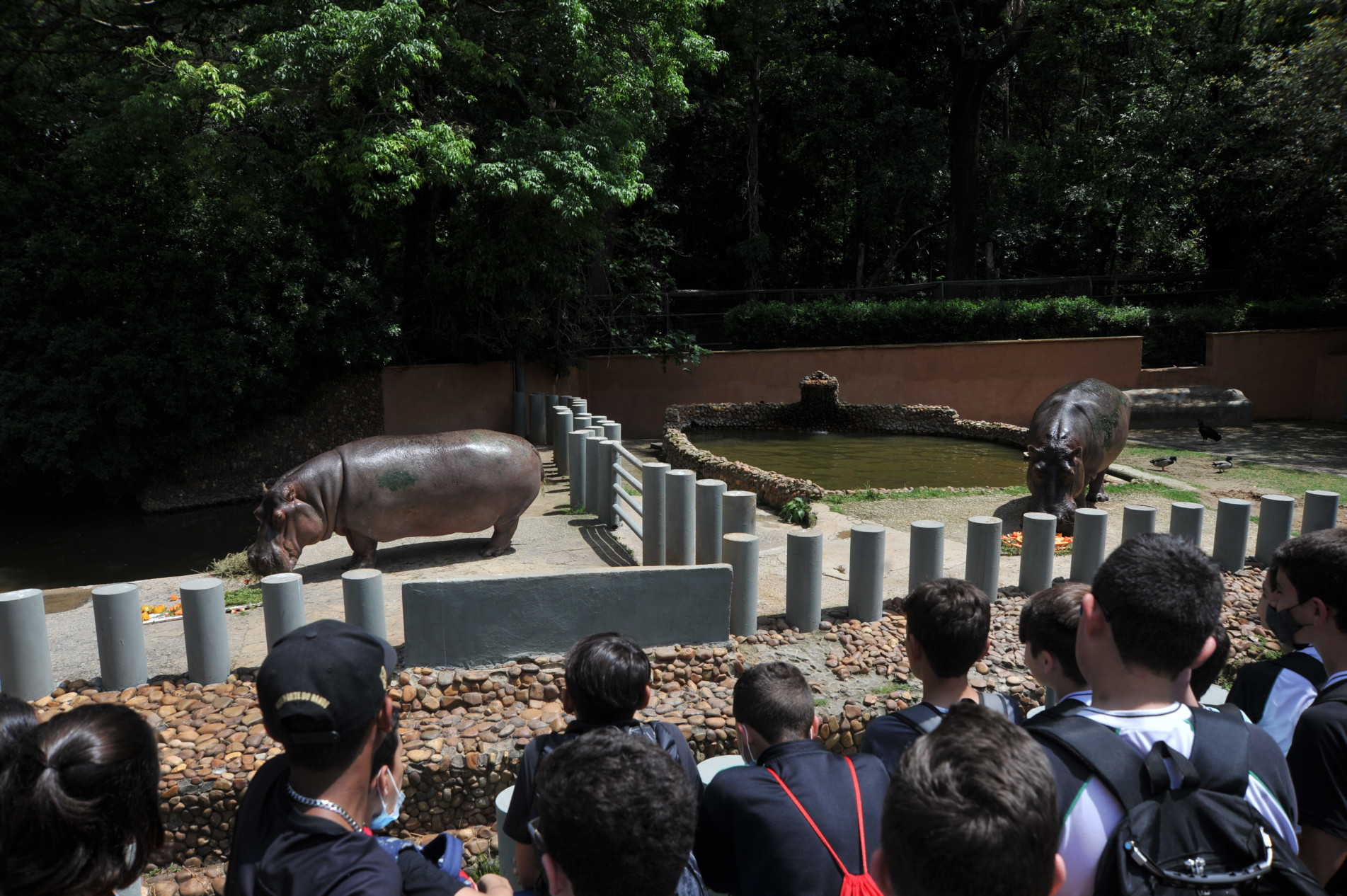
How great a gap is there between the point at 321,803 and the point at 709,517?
4887 millimetres

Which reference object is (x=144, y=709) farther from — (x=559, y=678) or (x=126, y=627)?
(x=559, y=678)

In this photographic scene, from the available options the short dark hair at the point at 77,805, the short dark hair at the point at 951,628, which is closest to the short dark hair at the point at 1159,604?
the short dark hair at the point at 951,628

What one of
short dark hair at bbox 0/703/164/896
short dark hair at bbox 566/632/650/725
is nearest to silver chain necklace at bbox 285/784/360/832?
short dark hair at bbox 0/703/164/896

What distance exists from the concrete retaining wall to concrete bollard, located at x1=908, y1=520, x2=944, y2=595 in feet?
4.38

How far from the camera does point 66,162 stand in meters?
13.1

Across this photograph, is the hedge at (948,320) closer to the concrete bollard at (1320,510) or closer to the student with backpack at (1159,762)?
the concrete bollard at (1320,510)

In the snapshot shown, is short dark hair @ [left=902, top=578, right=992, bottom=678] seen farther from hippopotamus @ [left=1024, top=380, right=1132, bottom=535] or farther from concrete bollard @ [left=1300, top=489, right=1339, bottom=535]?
hippopotamus @ [left=1024, top=380, right=1132, bottom=535]

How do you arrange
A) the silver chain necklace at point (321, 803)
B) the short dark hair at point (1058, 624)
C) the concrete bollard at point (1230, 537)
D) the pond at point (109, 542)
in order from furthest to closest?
the pond at point (109, 542) → the concrete bollard at point (1230, 537) → the short dark hair at point (1058, 624) → the silver chain necklace at point (321, 803)

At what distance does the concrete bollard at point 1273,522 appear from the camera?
6762 millimetres

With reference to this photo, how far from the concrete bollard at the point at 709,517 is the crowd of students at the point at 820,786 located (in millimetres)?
4018

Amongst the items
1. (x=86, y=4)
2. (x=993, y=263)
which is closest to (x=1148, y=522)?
(x=86, y=4)

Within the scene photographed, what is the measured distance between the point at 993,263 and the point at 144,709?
89.1ft

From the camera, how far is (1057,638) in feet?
9.06

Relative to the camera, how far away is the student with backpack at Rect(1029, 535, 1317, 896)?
68.6 inches
